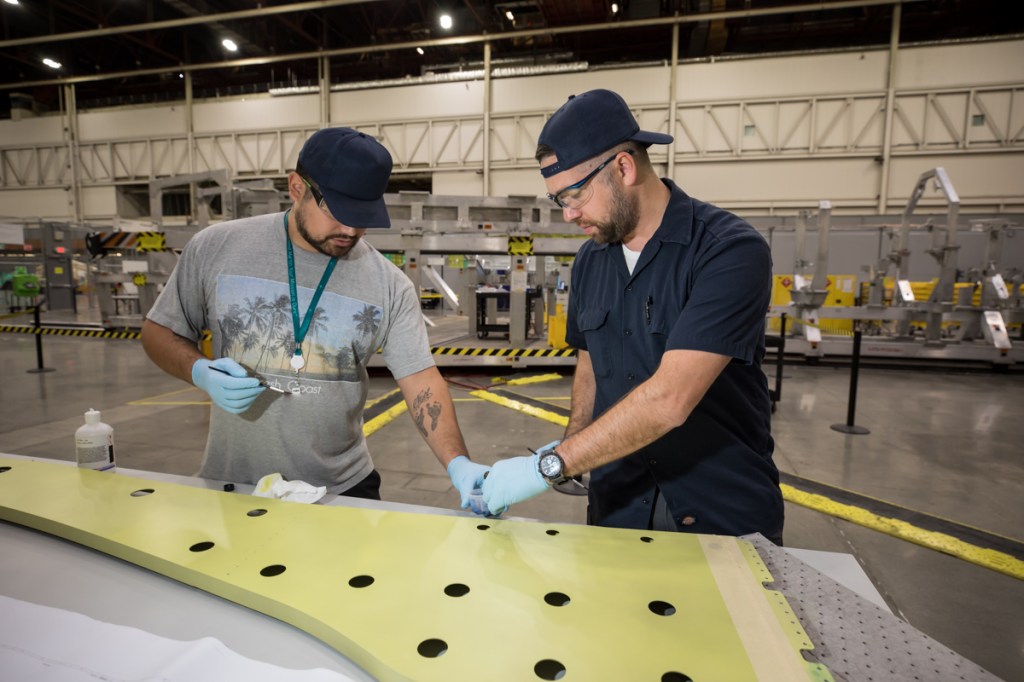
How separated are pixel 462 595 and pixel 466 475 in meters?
0.58

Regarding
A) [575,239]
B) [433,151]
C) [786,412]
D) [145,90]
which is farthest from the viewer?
[145,90]

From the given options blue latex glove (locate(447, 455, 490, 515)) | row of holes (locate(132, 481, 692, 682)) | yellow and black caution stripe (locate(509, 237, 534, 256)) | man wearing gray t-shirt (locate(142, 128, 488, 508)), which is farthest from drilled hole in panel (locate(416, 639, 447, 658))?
yellow and black caution stripe (locate(509, 237, 534, 256))

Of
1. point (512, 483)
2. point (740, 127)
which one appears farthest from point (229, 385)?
point (740, 127)

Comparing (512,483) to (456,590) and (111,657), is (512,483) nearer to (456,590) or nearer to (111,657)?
(456,590)

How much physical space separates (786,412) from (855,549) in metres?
2.88

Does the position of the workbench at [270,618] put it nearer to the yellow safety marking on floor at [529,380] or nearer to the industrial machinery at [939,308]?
the yellow safety marking on floor at [529,380]

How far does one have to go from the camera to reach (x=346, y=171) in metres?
1.50

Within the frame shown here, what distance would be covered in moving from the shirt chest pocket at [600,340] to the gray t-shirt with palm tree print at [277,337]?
0.57 m

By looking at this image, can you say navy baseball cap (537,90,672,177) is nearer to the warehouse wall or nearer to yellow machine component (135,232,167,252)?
yellow machine component (135,232,167,252)

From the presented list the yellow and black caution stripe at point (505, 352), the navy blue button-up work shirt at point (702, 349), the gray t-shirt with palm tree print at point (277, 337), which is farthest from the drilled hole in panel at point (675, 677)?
the yellow and black caution stripe at point (505, 352)

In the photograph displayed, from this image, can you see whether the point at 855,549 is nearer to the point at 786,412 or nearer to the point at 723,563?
the point at 723,563

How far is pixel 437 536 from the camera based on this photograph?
110 cm

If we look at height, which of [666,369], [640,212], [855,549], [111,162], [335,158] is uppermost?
[111,162]

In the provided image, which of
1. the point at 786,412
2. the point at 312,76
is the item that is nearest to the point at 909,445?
the point at 786,412
